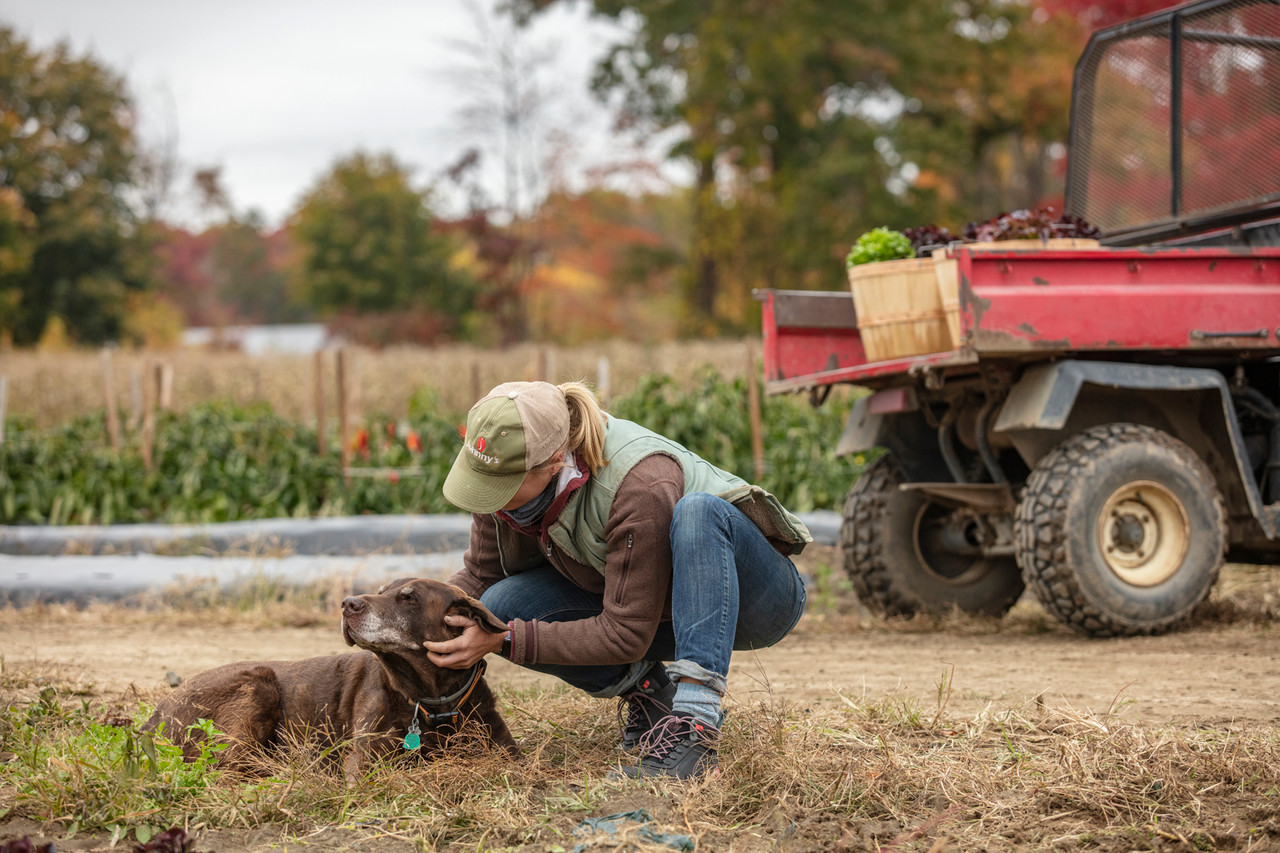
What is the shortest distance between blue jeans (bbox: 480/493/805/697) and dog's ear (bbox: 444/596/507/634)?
206 millimetres

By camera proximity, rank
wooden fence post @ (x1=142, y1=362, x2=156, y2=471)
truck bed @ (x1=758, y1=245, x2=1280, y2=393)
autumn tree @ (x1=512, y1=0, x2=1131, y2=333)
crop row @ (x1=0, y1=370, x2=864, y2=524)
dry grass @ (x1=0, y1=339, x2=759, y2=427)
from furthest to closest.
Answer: autumn tree @ (x1=512, y1=0, x2=1131, y2=333) < dry grass @ (x1=0, y1=339, x2=759, y2=427) < wooden fence post @ (x1=142, y1=362, x2=156, y2=471) < crop row @ (x1=0, y1=370, x2=864, y2=524) < truck bed @ (x1=758, y1=245, x2=1280, y2=393)

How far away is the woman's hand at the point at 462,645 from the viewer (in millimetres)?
3168

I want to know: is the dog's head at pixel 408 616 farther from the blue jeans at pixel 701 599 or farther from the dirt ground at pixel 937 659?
the dirt ground at pixel 937 659

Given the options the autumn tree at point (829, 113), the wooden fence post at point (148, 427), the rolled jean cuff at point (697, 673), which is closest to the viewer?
the rolled jean cuff at point (697, 673)

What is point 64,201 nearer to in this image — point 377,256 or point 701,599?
point 377,256

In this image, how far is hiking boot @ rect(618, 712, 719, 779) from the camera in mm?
3162

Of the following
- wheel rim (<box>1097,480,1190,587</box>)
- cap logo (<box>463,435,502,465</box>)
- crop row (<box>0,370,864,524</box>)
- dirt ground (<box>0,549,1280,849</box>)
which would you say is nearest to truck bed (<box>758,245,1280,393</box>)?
wheel rim (<box>1097,480,1190,587</box>)

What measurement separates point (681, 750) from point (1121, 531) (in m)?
3.44

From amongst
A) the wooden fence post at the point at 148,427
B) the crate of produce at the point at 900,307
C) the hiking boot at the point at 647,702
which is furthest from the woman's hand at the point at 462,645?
the wooden fence post at the point at 148,427

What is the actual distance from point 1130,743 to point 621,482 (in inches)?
67.9

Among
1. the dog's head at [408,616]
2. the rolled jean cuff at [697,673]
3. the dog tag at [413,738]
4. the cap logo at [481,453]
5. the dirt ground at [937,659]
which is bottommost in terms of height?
the dirt ground at [937,659]

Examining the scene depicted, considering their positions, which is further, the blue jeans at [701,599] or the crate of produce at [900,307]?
the crate of produce at [900,307]

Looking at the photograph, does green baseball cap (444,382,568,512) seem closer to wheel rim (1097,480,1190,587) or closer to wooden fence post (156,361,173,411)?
wheel rim (1097,480,1190,587)

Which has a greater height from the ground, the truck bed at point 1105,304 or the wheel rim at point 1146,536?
the truck bed at point 1105,304
